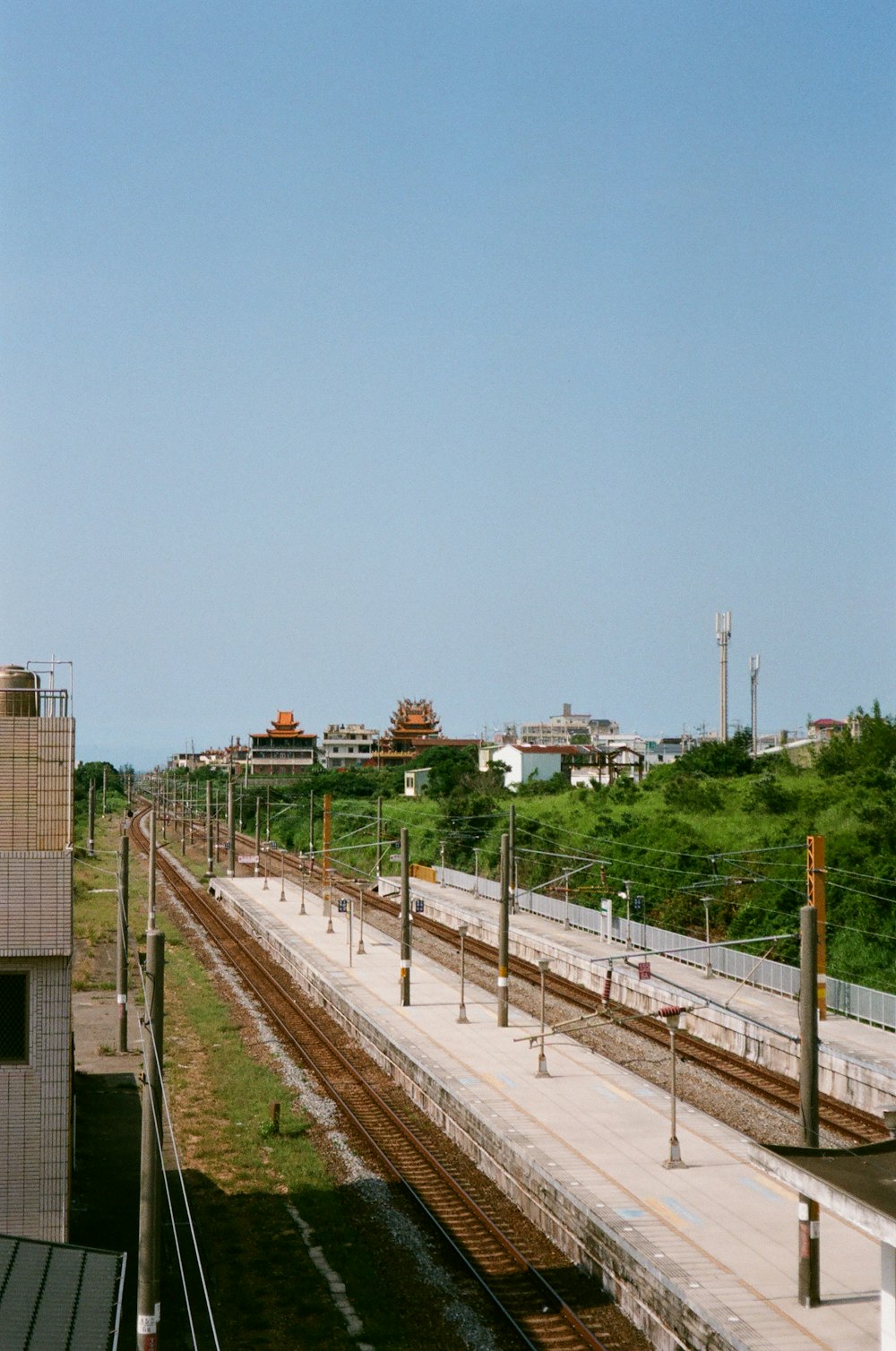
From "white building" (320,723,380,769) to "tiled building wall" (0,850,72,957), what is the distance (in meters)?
134

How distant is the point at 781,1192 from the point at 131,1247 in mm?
7717

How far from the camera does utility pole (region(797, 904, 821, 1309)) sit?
12.7 metres

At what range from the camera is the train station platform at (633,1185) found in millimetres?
12656

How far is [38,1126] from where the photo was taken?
492 inches

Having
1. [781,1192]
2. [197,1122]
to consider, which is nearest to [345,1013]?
[197,1122]

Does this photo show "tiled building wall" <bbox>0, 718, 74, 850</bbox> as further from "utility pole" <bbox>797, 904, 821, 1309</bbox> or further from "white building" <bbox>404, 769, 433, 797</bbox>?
"white building" <bbox>404, 769, 433, 797</bbox>

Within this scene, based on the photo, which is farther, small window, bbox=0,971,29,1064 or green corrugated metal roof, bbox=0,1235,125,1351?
small window, bbox=0,971,29,1064

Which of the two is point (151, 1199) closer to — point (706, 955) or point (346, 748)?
point (706, 955)

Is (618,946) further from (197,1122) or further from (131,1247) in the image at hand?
(131,1247)

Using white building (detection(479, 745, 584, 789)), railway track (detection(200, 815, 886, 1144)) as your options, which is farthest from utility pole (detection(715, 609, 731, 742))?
railway track (detection(200, 815, 886, 1144))

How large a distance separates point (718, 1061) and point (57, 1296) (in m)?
17.8

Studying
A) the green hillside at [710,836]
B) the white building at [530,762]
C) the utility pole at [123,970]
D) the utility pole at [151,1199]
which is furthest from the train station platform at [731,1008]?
the white building at [530,762]

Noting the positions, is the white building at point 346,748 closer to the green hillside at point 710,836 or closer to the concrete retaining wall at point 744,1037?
the green hillside at point 710,836

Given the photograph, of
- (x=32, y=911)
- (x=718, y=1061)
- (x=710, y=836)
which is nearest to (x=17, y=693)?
(x=32, y=911)
